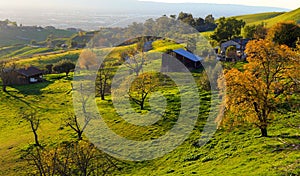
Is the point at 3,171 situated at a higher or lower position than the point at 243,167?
lower

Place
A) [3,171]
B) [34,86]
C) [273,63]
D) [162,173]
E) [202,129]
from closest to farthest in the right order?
[162,173], [273,63], [3,171], [202,129], [34,86]

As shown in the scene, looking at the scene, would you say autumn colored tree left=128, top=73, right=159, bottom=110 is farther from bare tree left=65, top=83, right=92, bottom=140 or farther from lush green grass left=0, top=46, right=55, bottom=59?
lush green grass left=0, top=46, right=55, bottom=59

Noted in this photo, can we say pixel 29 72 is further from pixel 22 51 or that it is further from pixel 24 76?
pixel 22 51

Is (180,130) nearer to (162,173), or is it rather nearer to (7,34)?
(162,173)

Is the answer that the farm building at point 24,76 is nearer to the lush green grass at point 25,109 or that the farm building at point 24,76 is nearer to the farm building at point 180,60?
the lush green grass at point 25,109

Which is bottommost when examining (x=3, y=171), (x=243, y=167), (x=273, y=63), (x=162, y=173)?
(x=3, y=171)

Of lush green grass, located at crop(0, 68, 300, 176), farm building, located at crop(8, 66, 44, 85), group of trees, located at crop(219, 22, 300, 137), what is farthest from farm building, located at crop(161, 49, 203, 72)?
group of trees, located at crop(219, 22, 300, 137)

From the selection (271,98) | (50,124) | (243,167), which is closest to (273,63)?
(271,98)
